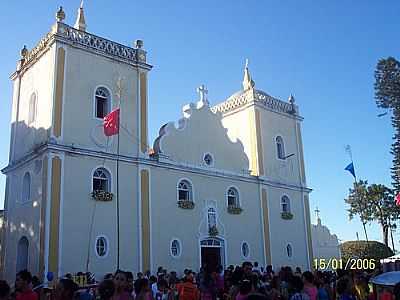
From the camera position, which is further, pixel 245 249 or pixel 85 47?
pixel 245 249

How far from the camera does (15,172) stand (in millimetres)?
22203

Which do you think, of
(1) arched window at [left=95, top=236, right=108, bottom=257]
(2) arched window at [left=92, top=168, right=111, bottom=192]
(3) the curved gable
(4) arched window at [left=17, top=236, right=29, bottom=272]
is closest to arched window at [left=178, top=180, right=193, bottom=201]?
(3) the curved gable

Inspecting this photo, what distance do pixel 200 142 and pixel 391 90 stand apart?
1801 centimetres

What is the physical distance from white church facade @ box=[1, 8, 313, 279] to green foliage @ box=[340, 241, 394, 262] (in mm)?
11827

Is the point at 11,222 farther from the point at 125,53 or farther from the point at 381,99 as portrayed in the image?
the point at 381,99

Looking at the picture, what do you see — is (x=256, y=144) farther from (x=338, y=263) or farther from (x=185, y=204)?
(x=338, y=263)

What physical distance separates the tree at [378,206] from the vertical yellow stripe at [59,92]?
27.3 m

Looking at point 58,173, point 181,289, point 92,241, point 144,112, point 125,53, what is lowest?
point 181,289

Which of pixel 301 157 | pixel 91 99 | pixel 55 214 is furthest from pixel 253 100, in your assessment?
pixel 55 214

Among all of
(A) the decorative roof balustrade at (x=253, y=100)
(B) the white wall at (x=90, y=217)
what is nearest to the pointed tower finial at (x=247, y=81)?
(A) the decorative roof balustrade at (x=253, y=100)

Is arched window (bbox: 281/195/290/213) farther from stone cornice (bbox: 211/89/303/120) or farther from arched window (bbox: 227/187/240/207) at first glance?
stone cornice (bbox: 211/89/303/120)

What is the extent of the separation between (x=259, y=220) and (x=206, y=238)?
13.2ft

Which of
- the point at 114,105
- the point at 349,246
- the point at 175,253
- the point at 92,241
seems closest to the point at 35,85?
the point at 114,105

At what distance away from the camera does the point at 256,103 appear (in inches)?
1127
